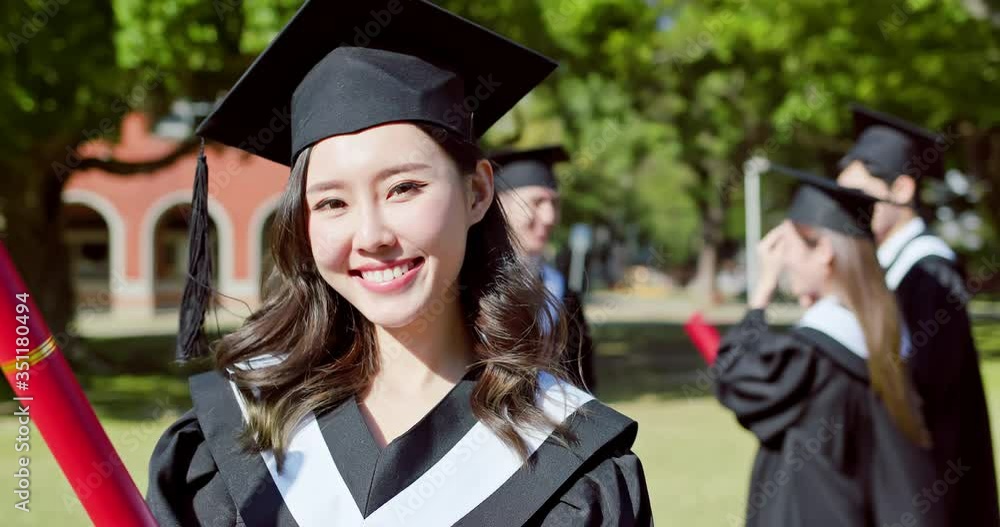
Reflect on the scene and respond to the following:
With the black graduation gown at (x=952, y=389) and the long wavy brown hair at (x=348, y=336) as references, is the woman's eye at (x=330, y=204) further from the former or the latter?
the black graduation gown at (x=952, y=389)

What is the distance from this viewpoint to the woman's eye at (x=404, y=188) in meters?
1.72

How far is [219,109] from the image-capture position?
196 centimetres

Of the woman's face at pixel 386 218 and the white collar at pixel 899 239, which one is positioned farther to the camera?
the white collar at pixel 899 239

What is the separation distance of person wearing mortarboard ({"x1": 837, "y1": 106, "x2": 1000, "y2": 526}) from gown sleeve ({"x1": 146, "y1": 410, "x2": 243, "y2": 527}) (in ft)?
11.1

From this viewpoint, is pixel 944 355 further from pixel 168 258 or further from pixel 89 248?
pixel 89 248

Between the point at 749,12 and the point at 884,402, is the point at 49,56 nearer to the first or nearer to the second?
the point at 884,402

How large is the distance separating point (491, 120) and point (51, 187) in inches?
512

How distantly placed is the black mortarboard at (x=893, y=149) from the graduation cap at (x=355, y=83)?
11.9 feet

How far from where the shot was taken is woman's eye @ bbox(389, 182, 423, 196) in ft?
5.65

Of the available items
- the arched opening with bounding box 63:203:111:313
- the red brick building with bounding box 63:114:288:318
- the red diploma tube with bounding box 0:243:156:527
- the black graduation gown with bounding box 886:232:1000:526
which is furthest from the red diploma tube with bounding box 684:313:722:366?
the arched opening with bounding box 63:203:111:313

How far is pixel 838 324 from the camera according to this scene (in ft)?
13.6

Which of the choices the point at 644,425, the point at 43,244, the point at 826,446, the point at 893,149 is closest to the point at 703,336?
the point at 826,446

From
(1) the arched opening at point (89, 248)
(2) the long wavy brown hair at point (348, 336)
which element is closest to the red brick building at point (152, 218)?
(1) the arched opening at point (89, 248)

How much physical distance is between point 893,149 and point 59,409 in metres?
4.92
